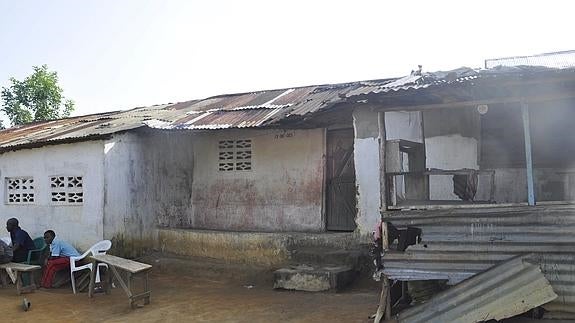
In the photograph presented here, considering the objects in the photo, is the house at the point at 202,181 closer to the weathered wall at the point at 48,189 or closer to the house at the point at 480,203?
the weathered wall at the point at 48,189

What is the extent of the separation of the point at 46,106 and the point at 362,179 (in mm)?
18860

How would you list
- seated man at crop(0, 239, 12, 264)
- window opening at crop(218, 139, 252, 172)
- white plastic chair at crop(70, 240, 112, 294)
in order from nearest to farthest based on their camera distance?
white plastic chair at crop(70, 240, 112, 294) < seated man at crop(0, 239, 12, 264) < window opening at crop(218, 139, 252, 172)

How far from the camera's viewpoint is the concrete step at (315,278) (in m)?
7.89

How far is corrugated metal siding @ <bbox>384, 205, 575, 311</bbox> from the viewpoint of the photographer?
5090 mm

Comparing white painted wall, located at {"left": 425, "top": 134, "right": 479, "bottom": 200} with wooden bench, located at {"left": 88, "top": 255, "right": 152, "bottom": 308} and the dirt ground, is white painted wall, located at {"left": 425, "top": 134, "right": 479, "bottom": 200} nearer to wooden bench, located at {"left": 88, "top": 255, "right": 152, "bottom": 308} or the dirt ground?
the dirt ground

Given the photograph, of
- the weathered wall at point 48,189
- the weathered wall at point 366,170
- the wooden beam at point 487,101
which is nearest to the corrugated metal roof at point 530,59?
the weathered wall at point 366,170

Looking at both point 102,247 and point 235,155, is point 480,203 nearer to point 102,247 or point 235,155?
point 235,155

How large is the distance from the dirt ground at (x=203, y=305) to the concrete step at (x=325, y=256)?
617 millimetres

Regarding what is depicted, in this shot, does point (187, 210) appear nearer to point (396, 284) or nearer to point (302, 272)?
point (302, 272)

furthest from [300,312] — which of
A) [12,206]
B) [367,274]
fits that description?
[12,206]

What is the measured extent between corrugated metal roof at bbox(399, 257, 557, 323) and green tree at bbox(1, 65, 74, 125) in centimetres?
2109

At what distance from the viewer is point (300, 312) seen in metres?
6.81

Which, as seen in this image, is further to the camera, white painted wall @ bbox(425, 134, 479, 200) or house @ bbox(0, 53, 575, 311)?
white painted wall @ bbox(425, 134, 479, 200)

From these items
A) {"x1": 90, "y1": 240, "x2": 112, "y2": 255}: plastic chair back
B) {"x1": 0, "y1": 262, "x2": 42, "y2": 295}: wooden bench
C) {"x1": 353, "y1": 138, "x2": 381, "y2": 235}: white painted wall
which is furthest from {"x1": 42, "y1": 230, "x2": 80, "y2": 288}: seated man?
{"x1": 353, "y1": 138, "x2": 381, "y2": 235}: white painted wall
